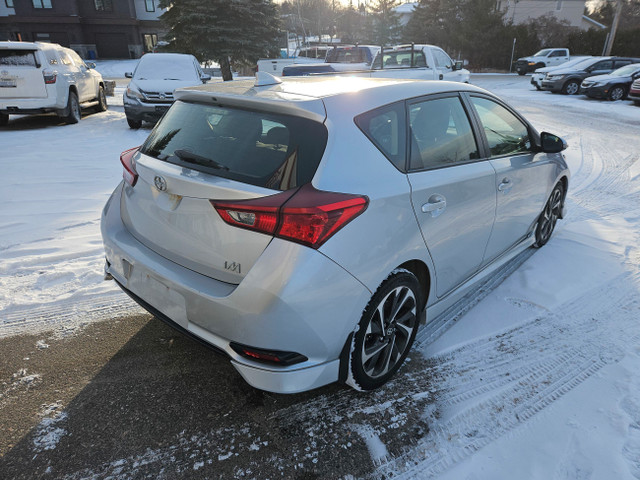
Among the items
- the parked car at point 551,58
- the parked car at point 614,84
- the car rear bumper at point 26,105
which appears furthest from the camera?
the parked car at point 551,58

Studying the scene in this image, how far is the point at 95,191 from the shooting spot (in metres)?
6.29

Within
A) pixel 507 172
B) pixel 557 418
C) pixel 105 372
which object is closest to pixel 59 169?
pixel 105 372

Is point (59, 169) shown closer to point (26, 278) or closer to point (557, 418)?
point (26, 278)

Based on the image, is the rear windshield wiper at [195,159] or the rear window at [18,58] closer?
the rear windshield wiper at [195,159]

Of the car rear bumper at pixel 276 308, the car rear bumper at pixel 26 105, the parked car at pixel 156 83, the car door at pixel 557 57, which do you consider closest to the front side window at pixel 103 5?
the parked car at pixel 156 83

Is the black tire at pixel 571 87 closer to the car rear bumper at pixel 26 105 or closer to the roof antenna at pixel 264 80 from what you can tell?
the car rear bumper at pixel 26 105

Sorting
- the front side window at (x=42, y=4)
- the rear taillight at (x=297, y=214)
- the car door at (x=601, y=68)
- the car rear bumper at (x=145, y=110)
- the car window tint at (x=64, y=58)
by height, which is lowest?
the car rear bumper at (x=145, y=110)

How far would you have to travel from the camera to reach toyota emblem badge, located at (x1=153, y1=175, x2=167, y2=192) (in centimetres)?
239

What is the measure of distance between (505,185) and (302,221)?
6.76 feet

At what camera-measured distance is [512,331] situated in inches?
129

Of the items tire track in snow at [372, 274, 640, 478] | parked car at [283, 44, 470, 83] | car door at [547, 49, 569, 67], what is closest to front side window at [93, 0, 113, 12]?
parked car at [283, 44, 470, 83]

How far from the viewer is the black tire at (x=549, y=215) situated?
4488mm

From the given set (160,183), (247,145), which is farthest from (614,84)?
(160,183)

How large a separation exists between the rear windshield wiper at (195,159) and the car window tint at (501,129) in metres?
2.04
